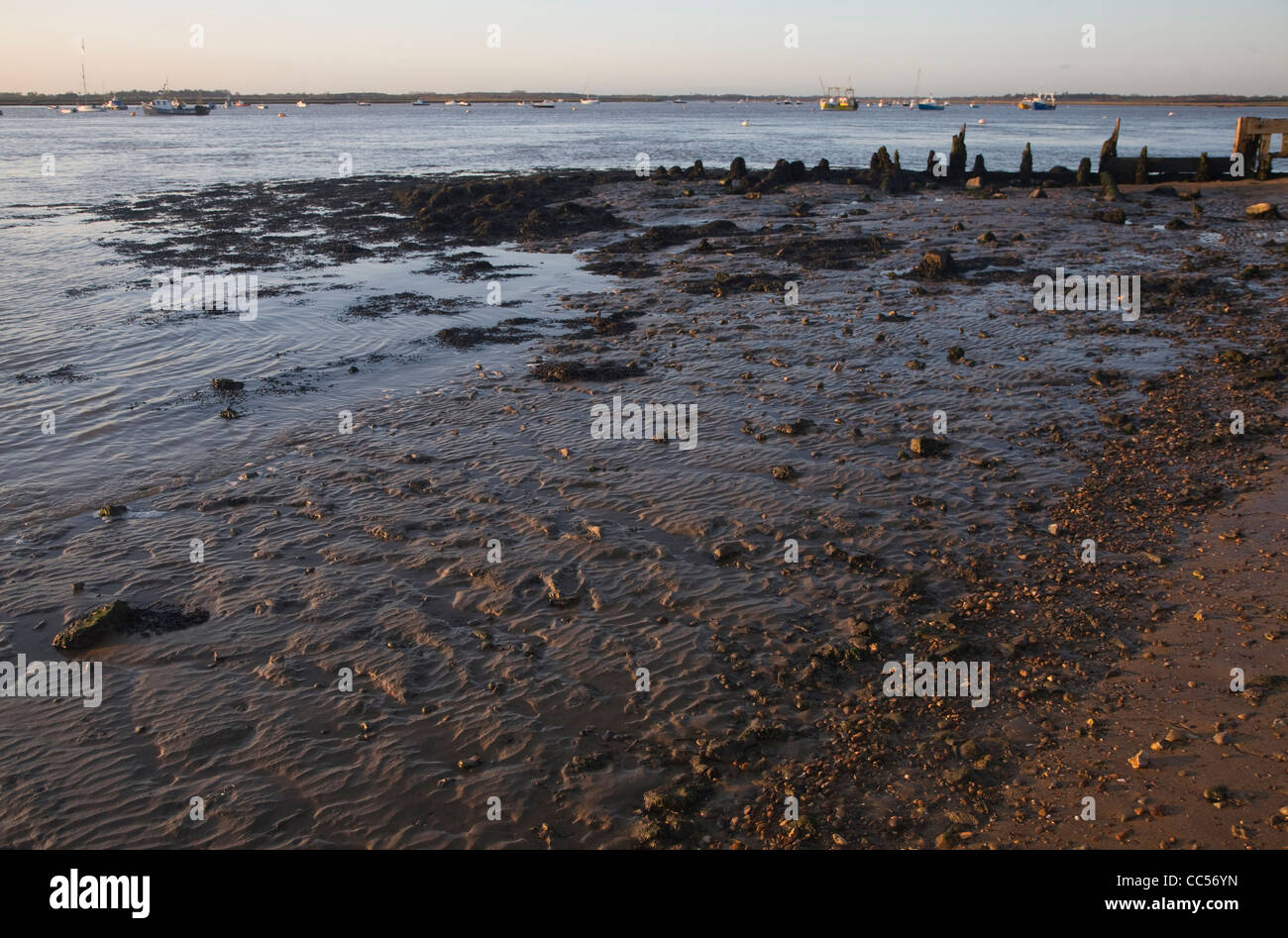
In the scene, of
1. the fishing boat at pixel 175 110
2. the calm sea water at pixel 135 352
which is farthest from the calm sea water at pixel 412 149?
the fishing boat at pixel 175 110

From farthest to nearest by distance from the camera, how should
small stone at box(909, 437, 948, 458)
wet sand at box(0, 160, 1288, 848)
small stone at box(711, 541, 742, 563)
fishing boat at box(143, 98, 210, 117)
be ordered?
fishing boat at box(143, 98, 210, 117) < small stone at box(909, 437, 948, 458) < small stone at box(711, 541, 742, 563) < wet sand at box(0, 160, 1288, 848)

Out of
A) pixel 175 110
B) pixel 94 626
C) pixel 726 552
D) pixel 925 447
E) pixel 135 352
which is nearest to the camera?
pixel 94 626

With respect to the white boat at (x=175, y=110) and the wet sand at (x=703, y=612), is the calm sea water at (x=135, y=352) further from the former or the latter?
the white boat at (x=175, y=110)

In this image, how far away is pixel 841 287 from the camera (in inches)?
897

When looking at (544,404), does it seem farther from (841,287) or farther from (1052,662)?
(841,287)

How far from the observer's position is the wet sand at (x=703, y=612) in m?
6.03

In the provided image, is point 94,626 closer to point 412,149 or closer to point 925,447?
point 925,447

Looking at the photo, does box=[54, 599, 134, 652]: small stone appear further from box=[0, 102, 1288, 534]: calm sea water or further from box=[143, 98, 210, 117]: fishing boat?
box=[143, 98, 210, 117]: fishing boat

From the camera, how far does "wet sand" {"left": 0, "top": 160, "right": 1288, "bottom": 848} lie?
6031 millimetres

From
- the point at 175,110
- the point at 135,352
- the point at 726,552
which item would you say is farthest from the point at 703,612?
the point at 175,110

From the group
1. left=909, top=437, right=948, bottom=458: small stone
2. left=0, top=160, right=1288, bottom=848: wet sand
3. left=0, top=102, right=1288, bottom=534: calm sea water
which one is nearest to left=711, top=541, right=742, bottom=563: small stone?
left=0, top=160, right=1288, bottom=848: wet sand

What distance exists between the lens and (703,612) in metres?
8.47

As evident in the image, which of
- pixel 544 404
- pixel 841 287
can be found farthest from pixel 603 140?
pixel 544 404
